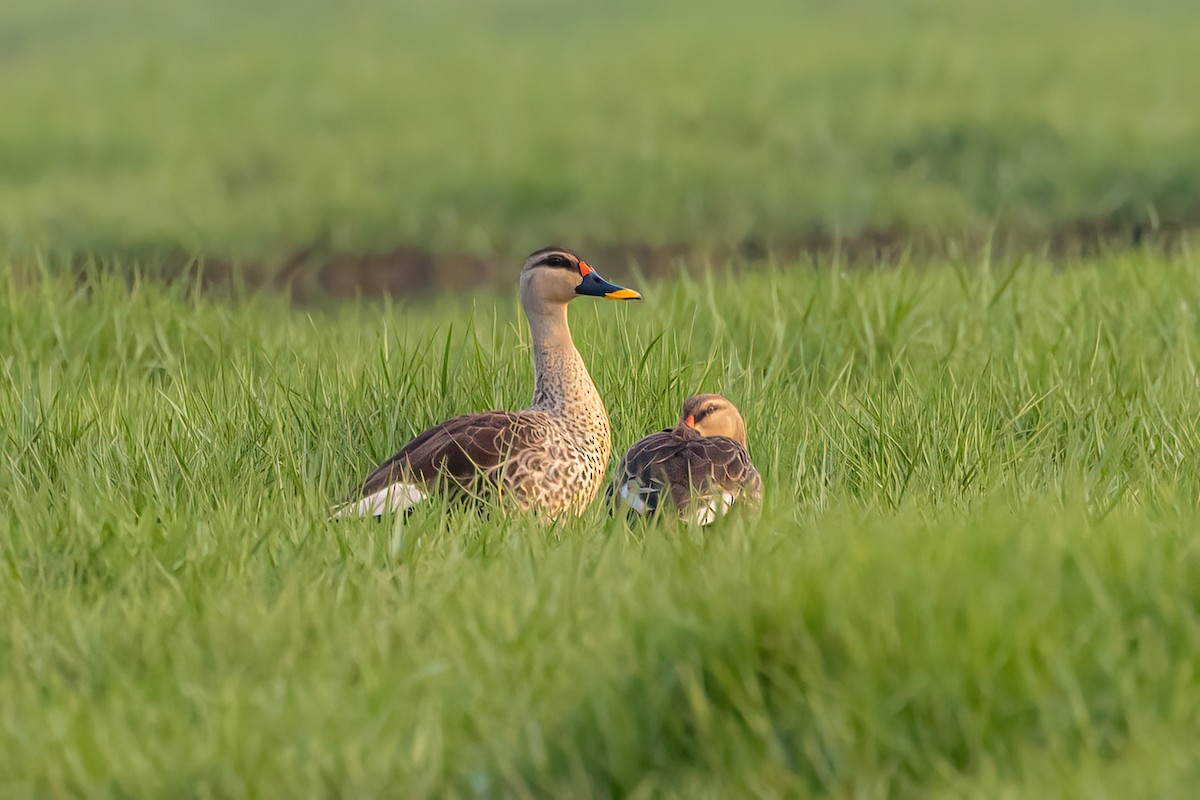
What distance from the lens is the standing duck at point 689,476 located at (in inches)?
172

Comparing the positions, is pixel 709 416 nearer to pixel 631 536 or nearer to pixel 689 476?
pixel 689 476

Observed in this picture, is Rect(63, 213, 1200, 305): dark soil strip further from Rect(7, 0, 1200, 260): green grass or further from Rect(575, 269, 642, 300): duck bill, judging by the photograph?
Rect(575, 269, 642, 300): duck bill

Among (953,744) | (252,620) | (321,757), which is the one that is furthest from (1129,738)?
(252,620)

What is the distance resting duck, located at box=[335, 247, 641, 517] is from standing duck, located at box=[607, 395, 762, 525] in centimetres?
21

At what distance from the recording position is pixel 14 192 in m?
13.5

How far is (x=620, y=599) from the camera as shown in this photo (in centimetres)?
351

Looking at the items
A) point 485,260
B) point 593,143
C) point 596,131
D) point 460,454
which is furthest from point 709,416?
point 596,131

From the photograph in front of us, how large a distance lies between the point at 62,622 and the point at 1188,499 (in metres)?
2.86

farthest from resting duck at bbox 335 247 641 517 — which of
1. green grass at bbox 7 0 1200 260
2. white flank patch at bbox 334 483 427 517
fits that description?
green grass at bbox 7 0 1200 260

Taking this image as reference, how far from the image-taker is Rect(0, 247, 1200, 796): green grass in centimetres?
294

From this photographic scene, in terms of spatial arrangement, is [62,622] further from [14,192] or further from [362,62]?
[362,62]

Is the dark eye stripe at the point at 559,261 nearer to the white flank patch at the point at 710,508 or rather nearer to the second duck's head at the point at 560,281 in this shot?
the second duck's head at the point at 560,281

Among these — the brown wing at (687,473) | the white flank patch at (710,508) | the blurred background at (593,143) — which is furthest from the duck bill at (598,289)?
the blurred background at (593,143)

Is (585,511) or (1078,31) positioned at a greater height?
(1078,31)
